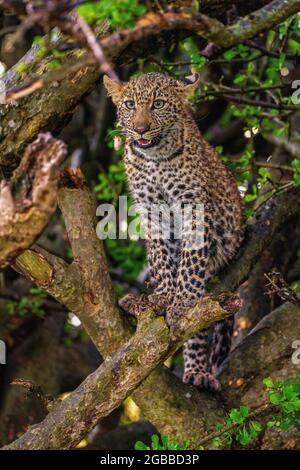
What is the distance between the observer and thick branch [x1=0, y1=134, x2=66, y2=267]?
4.72 meters

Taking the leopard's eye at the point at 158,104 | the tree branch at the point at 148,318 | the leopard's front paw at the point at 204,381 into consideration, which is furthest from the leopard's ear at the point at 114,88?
the leopard's front paw at the point at 204,381

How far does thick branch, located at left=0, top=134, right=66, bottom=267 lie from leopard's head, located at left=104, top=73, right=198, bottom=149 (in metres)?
3.25

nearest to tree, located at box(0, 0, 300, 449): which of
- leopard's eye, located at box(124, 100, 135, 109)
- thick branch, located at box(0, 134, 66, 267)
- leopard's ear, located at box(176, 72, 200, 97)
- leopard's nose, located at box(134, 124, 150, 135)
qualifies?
thick branch, located at box(0, 134, 66, 267)

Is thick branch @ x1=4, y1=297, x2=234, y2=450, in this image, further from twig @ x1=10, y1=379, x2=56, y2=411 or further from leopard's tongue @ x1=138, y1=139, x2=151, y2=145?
leopard's tongue @ x1=138, y1=139, x2=151, y2=145

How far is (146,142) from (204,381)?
7.00 feet

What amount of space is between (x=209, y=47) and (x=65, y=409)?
3951mm

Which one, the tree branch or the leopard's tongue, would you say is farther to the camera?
the leopard's tongue

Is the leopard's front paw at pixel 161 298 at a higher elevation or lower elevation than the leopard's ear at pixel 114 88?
lower

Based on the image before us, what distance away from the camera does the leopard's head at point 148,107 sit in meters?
8.10

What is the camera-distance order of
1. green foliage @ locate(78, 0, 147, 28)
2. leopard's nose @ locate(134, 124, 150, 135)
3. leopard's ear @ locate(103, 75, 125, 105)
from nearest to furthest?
1. green foliage @ locate(78, 0, 147, 28)
2. leopard's nose @ locate(134, 124, 150, 135)
3. leopard's ear @ locate(103, 75, 125, 105)

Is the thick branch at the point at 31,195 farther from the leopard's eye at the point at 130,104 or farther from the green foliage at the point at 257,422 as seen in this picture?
the leopard's eye at the point at 130,104

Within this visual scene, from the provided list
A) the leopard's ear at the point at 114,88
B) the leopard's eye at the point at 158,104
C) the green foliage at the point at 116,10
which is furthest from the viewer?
the leopard's ear at the point at 114,88

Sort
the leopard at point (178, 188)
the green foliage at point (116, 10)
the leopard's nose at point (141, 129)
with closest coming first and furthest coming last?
1. the green foliage at point (116, 10)
2. the leopard's nose at point (141, 129)
3. the leopard at point (178, 188)

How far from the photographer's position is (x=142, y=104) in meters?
8.19
